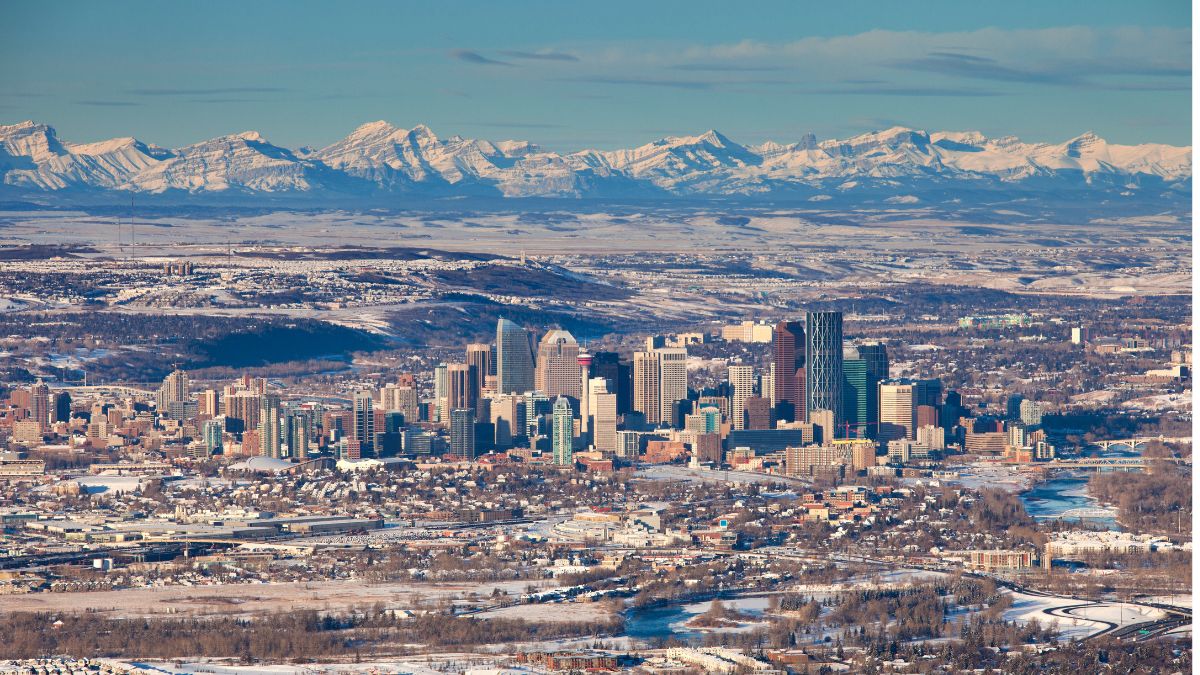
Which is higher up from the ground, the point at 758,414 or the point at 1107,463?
the point at 758,414

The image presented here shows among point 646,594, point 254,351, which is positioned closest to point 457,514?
point 646,594

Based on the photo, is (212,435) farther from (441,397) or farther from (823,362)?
(823,362)

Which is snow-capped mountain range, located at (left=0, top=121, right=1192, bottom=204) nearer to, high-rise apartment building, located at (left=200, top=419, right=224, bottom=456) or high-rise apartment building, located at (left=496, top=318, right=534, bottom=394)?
high-rise apartment building, located at (left=496, top=318, right=534, bottom=394)

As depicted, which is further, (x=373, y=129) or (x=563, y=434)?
(x=373, y=129)

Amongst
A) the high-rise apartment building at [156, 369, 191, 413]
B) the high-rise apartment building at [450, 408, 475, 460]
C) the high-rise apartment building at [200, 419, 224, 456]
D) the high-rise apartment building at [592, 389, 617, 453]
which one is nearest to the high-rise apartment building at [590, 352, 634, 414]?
the high-rise apartment building at [592, 389, 617, 453]

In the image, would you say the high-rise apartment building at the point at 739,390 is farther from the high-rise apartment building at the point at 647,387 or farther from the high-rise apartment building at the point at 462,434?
the high-rise apartment building at the point at 462,434

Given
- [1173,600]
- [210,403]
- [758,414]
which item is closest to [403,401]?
[210,403]
